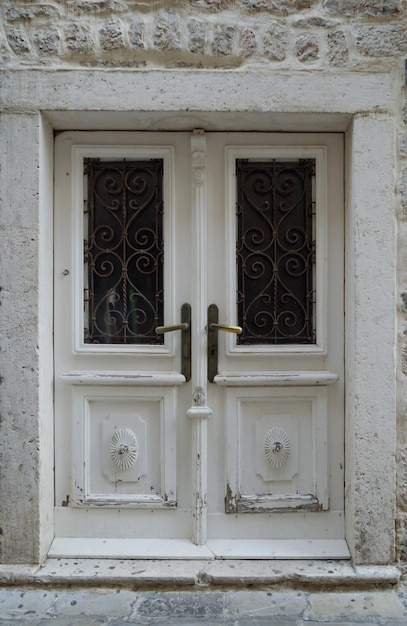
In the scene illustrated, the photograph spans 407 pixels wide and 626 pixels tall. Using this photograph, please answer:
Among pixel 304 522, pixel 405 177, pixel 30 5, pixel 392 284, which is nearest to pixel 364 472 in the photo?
pixel 304 522

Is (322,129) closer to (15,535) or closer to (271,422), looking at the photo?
(271,422)

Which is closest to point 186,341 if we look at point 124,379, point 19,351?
point 124,379

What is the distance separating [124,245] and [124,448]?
42.2 inches

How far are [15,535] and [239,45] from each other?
8.78ft

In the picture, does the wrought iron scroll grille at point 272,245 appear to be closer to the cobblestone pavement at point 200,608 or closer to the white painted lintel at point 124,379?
the white painted lintel at point 124,379

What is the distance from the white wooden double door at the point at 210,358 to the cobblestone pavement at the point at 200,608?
0.98 ft

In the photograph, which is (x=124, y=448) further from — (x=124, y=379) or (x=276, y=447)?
(x=276, y=447)

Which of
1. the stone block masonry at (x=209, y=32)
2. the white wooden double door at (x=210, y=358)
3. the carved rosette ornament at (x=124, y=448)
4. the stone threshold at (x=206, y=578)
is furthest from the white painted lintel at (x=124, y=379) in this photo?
the stone block masonry at (x=209, y=32)

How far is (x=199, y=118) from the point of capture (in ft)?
10.4

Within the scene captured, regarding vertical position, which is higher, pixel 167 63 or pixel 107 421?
pixel 167 63

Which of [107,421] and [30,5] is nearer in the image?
[30,5]

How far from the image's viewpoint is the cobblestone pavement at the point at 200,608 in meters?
2.82

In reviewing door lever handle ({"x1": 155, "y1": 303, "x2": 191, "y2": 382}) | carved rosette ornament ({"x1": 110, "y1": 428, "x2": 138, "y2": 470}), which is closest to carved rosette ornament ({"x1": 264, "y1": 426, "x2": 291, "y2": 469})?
door lever handle ({"x1": 155, "y1": 303, "x2": 191, "y2": 382})

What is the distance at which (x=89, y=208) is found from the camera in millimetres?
3332
